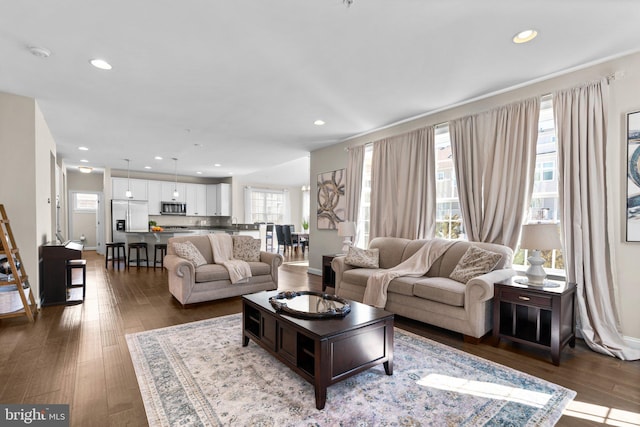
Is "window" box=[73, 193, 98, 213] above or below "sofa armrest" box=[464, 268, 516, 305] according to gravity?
above

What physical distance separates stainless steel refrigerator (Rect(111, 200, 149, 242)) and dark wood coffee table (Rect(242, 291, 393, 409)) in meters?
8.12

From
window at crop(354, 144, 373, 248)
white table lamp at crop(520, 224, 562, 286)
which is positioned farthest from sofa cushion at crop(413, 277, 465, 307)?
window at crop(354, 144, 373, 248)

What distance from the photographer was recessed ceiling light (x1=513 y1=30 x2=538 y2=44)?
2.45 m

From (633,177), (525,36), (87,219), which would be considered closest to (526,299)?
(633,177)

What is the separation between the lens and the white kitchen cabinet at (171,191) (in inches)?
388

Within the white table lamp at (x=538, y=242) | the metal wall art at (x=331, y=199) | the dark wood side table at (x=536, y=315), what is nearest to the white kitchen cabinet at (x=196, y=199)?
the metal wall art at (x=331, y=199)

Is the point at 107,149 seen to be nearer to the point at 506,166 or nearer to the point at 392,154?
the point at 392,154

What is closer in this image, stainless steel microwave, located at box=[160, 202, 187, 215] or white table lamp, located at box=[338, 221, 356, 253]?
white table lamp, located at box=[338, 221, 356, 253]

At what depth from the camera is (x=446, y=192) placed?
435cm

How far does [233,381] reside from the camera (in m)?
2.26

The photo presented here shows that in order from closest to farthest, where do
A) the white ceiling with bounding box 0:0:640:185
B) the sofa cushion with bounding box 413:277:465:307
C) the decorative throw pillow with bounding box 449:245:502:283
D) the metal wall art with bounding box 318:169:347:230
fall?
the white ceiling with bounding box 0:0:640:185 → the sofa cushion with bounding box 413:277:465:307 → the decorative throw pillow with bounding box 449:245:502:283 → the metal wall art with bounding box 318:169:347:230

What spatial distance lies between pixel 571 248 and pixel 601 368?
3.47ft

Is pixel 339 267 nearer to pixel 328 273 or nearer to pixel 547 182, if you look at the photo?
pixel 328 273

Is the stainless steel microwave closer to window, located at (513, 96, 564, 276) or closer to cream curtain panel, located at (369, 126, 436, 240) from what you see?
cream curtain panel, located at (369, 126, 436, 240)
